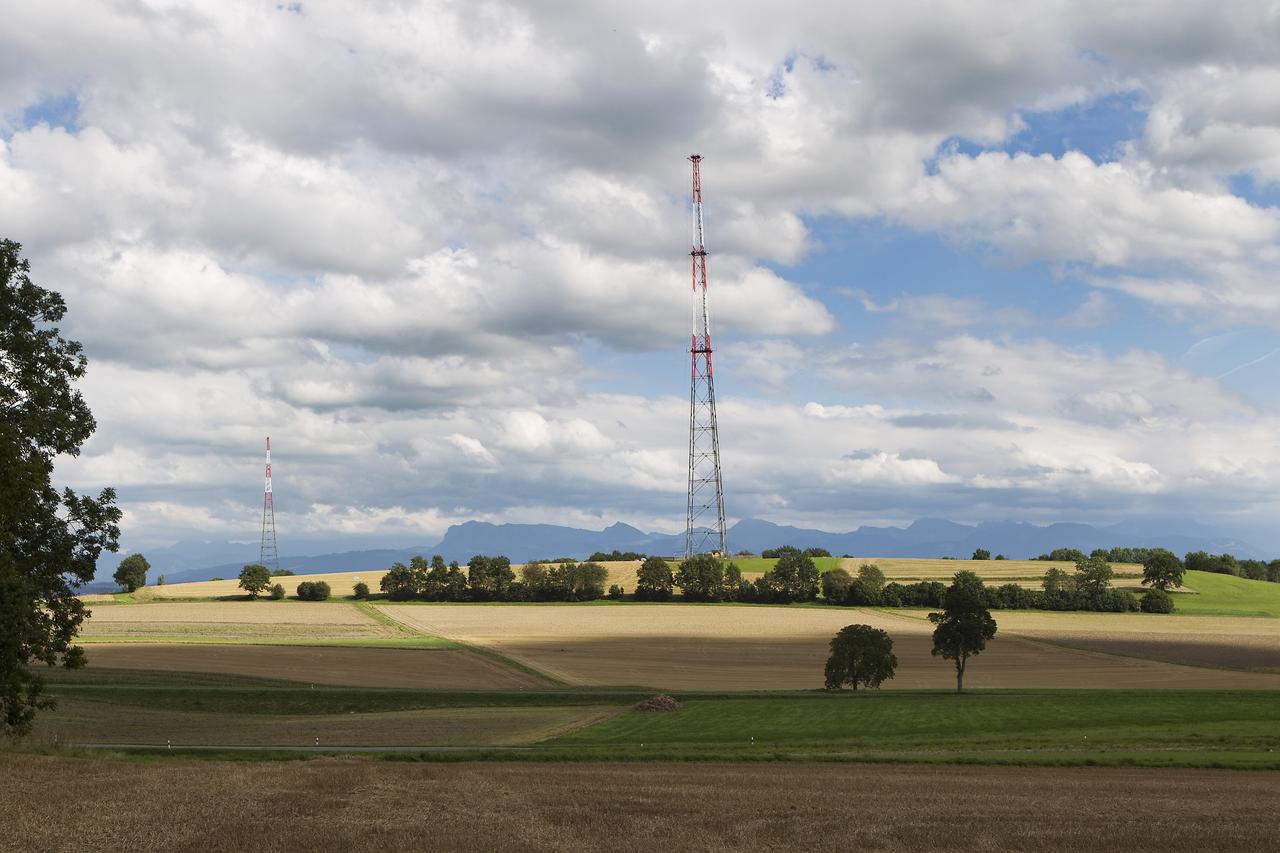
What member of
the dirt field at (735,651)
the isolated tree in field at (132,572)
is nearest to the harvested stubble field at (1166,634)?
the dirt field at (735,651)

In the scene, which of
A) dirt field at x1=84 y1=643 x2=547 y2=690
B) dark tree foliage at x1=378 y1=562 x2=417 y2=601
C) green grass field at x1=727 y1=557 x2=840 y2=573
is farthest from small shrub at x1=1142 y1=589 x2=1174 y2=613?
dark tree foliage at x1=378 y1=562 x2=417 y2=601

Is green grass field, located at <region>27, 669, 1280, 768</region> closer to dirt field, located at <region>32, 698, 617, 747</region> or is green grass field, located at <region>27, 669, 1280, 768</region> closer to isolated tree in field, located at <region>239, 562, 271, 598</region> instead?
dirt field, located at <region>32, 698, 617, 747</region>

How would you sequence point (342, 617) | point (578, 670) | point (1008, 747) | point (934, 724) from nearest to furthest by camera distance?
point (1008, 747) < point (934, 724) < point (578, 670) < point (342, 617)

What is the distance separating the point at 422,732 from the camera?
4859 cm

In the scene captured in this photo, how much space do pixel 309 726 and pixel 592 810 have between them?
33.0 m

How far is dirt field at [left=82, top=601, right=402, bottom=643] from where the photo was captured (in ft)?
343

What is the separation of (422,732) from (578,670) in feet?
123

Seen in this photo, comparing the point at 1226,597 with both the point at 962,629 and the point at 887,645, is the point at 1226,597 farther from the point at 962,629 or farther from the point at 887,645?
the point at 887,645

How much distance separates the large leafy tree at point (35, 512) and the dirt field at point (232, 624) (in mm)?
64471

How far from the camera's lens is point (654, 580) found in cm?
15562

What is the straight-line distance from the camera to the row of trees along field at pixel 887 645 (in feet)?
238

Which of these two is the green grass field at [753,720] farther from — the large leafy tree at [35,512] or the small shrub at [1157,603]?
A: the small shrub at [1157,603]

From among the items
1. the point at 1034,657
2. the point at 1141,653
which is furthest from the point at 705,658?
the point at 1141,653

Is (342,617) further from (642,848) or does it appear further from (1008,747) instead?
(642,848)
